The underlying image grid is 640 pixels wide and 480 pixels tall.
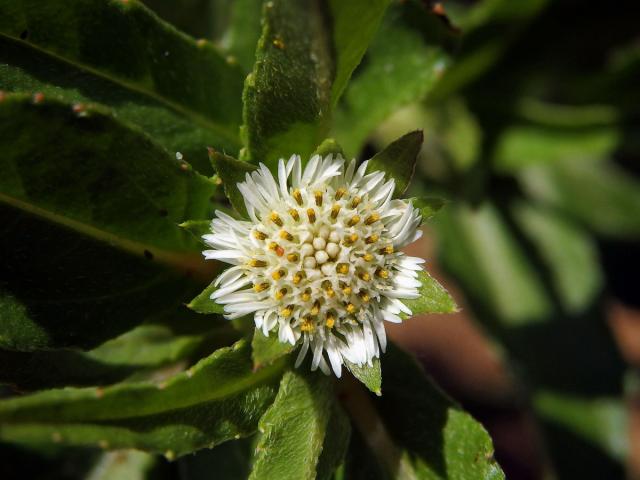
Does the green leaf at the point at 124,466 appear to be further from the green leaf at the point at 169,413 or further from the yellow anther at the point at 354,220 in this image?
the yellow anther at the point at 354,220

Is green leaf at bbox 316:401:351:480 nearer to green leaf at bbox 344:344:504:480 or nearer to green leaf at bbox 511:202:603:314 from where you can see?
green leaf at bbox 344:344:504:480

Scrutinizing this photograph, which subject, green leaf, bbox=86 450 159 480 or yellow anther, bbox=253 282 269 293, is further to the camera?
green leaf, bbox=86 450 159 480

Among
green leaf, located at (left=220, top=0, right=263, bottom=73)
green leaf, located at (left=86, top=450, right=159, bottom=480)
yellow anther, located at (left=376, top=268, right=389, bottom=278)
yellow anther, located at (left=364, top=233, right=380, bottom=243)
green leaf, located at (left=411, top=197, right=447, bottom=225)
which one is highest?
green leaf, located at (left=220, top=0, right=263, bottom=73)

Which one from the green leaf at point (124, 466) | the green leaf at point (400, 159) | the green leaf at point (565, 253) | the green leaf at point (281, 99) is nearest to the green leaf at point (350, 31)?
the green leaf at point (281, 99)

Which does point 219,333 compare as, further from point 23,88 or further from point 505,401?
point 505,401

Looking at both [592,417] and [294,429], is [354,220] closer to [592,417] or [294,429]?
[294,429]

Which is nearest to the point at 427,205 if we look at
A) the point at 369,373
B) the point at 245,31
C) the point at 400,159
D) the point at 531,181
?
the point at 400,159

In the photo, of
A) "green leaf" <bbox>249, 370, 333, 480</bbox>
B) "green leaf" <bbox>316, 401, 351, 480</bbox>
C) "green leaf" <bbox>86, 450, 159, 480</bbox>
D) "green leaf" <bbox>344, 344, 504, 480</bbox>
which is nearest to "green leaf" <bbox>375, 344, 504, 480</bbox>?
"green leaf" <bbox>344, 344, 504, 480</bbox>
